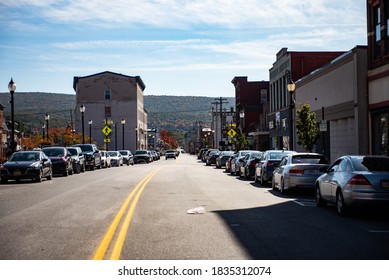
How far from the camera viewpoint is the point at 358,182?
1352 cm

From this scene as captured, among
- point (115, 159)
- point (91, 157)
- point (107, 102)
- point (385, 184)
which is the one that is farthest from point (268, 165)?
point (107, 102)

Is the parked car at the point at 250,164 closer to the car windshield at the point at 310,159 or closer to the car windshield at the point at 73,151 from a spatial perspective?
the car windshield at the point at 310,159

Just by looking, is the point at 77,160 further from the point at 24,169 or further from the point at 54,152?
the point at 24,169

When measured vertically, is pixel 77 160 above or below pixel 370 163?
below

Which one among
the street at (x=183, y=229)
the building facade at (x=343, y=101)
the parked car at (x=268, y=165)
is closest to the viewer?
the street at (x=183, y=229)

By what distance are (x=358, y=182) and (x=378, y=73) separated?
1953 centimetres

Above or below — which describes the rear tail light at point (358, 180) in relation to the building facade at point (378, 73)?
below

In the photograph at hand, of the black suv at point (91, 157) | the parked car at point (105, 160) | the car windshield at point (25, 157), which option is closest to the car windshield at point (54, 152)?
the car windshield at point (25, 157)

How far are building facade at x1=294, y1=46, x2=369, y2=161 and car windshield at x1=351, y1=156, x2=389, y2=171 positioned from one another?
17150 mm

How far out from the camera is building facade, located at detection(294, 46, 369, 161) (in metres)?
33.5

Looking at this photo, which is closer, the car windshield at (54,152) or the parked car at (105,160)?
the car windshield at (54,152)

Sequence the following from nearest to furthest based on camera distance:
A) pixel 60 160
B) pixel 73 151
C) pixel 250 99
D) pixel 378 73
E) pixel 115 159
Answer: pixel 378 73, pixel 60 160, pixel 73 151, pixel 115 159, pixel 250 99

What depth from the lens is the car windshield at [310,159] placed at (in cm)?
2008

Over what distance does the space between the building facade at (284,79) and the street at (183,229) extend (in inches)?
1628
